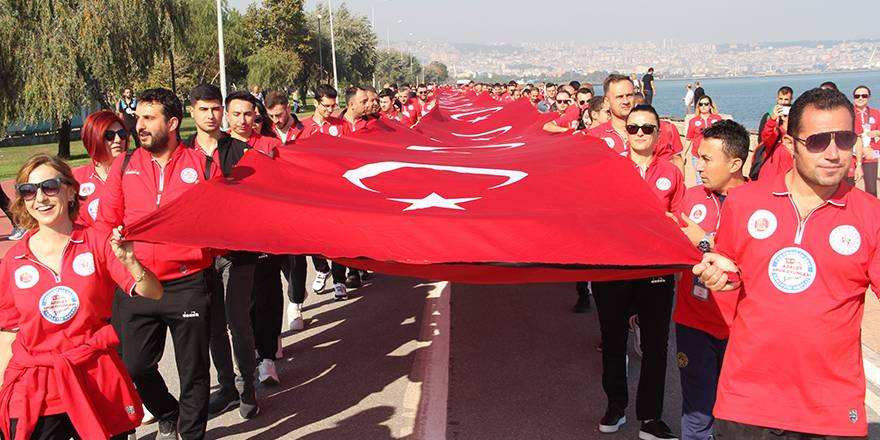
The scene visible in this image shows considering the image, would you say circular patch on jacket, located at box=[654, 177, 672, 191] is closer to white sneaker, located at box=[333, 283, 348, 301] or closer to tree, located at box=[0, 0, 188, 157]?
white sneaker, located at box=[333, 283, 348, 301]

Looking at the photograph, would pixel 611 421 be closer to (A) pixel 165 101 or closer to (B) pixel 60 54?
(A) pixel 165 101

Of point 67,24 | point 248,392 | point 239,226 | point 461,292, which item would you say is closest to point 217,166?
point 239,226

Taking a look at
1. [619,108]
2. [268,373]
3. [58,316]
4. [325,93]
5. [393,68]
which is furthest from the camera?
[393,68]

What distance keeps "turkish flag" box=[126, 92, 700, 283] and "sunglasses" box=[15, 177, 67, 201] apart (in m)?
0.51

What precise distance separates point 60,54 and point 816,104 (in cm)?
2374

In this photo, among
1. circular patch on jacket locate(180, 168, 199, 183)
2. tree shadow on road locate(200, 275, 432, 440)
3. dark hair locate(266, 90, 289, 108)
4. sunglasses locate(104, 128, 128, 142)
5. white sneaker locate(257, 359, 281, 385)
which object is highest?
dark hair locate(266, 90, 289, 108)

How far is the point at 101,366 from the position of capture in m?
3.37

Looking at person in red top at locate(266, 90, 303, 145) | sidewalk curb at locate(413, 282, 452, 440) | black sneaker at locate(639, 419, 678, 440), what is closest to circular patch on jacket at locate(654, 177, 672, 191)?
black sneaker at locate(639, 419, 678, 440)

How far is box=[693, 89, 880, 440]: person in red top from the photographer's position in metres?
2.71

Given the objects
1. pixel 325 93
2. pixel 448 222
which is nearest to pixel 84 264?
pixel 448 222

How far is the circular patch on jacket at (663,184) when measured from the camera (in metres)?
4.64

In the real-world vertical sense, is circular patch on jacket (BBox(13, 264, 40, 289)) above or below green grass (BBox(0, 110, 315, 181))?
above

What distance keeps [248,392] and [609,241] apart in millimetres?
2504

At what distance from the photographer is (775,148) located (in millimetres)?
6727
